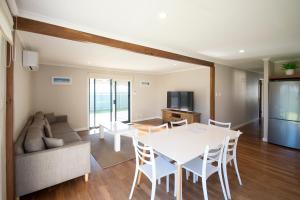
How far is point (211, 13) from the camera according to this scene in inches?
71.0

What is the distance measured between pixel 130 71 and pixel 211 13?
4847 mm

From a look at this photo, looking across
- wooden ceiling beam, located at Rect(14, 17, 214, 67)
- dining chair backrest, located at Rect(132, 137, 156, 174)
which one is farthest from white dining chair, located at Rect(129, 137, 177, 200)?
wooden ceiling beam, located at Rect(14, 17, 214, 67)

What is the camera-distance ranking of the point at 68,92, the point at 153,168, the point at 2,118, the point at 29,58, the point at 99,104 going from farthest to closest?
the point at 99,104 → the point at 68,92 → the point at 29,58 → the point at 153,168 → the point at 2,118

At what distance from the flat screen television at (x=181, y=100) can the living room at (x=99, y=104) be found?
0.13 ft

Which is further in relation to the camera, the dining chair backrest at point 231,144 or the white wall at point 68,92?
the white wall at point 68,92

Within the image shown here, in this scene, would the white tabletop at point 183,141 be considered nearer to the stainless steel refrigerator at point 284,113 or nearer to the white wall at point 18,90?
the white wall at point 18,90

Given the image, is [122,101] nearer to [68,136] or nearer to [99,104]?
[99,104]

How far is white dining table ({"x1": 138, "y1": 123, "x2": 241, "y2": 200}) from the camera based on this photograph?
5.28 feet

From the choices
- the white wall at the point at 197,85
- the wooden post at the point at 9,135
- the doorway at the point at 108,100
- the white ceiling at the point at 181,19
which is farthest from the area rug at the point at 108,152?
the white wall at the point at 197,85

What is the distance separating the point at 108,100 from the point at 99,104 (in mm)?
399

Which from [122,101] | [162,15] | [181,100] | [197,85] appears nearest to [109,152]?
[162,15]

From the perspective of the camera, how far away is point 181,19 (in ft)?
6.40

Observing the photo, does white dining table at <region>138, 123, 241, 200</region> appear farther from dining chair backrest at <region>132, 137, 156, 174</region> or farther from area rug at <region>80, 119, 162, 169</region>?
area rug at <region>80, 119, 162, 169</region>

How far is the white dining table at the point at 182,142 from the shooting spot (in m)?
1.61
